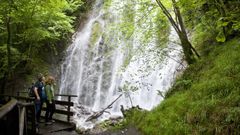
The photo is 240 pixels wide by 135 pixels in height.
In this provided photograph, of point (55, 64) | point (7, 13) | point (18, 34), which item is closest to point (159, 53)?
point (7, 13)

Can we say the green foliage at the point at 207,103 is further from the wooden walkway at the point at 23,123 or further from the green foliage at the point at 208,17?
the wooden walkway at the point at 23,123

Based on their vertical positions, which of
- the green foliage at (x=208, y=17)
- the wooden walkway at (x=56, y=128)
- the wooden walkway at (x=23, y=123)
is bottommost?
the wooden walkway at (x=56, y=128)

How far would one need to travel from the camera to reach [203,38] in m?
11.3

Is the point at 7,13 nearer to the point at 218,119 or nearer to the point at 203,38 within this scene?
the point at 203,38

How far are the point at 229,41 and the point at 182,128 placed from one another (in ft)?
14.7

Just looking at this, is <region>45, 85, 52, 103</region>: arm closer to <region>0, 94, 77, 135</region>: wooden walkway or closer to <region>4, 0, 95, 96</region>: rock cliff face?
<region>0, 94, 77, 135</region>: wooden walkway

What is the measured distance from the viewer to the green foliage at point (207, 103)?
5360mm

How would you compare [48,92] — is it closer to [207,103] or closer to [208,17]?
[207,103]

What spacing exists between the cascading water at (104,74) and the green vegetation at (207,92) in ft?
14.5

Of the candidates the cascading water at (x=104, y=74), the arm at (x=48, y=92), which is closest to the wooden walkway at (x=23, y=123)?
the arm at (x=48, y=92)

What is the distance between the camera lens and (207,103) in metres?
6.16

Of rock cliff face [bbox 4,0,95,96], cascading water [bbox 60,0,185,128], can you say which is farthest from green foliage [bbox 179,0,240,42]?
rock cliff face [bbox 4,0,95,96]

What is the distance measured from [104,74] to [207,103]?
41.4ft

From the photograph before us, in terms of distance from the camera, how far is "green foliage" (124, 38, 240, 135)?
211 inches
